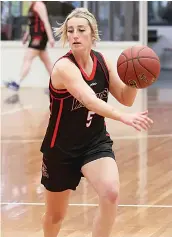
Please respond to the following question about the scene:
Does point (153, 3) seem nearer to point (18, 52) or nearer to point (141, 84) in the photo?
point (18, 52)

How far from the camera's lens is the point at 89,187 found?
696 centimetres

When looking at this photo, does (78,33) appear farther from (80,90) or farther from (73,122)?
(73,122)

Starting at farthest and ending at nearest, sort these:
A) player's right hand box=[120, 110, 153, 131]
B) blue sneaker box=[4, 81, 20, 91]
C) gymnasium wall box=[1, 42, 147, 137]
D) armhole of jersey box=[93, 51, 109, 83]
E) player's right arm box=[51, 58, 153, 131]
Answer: gymnasium wall box=[1, 42, 147, 137], blue sneaker box=[4, 81, 20, 91], armhole of jersey box=[93, 51, 109, 83], player's right arm box=[51, 58, 153, 131], player's right hand box=[120, 110, 153, 131]

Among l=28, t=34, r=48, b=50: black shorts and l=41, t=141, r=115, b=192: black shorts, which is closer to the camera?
l=41, t=141, r=115, b=192: black shorts

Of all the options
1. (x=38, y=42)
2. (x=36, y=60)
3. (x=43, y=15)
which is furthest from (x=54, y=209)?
(x=36, y=60)

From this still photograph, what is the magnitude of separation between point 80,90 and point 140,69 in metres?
0.46

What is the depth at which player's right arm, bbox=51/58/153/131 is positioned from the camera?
4.03 metres

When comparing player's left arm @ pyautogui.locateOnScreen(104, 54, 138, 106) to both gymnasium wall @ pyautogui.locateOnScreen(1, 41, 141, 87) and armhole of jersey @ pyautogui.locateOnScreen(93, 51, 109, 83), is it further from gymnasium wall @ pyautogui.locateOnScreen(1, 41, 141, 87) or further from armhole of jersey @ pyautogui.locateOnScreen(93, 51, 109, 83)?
gymnasium wall @ pyautogui.locateOnScreen(1, 41, 141, 87)

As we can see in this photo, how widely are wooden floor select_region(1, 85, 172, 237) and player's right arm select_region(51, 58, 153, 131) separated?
1547mm

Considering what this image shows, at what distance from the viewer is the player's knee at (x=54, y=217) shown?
4496 mm

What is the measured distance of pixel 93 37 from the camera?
445 cm

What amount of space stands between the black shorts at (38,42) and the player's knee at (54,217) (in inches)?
384

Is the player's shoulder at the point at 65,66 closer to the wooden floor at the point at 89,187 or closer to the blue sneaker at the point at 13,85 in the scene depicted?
the wooden floor at the point at 89,187

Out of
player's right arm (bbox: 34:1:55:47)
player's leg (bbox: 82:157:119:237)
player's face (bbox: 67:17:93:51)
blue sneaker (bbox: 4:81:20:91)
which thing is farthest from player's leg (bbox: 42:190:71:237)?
blue sneaker (bbox: 4:81:20:91)
